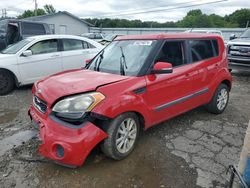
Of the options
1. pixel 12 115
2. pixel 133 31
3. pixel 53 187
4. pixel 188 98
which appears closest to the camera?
pixel 53 187

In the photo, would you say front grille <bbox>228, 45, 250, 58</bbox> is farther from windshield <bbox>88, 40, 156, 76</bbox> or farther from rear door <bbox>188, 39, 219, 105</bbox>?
windshield <bbox>88, 40, 156, 76</bbox>

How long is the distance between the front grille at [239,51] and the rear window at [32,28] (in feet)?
27.1

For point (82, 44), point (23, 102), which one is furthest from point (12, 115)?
point (82, 44)

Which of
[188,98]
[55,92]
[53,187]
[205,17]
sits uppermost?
[205,17]

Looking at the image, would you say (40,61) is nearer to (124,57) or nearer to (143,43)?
(124,57)

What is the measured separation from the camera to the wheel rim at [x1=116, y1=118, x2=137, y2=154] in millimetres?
3062

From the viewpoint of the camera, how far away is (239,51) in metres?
9.02

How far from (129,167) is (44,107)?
4.38 ft

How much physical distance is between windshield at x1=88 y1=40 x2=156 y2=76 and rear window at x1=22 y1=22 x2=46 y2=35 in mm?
7591

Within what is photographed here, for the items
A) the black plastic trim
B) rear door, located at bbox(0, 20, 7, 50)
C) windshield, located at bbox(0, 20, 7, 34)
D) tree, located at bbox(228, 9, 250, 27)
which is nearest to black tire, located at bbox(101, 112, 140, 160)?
the black plastic trim

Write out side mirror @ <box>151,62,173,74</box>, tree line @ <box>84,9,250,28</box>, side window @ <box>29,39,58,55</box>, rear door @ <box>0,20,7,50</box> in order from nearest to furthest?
side mirror @ <box>151,62,173,74</box> < side window @ <box>29,39,58,55</box> < rear door @ <box>0,20,7,50</box> < tree line @ <box>84,9,250,28</box>

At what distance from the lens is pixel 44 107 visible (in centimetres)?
312

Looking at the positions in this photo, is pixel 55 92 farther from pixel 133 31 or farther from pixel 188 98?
pixel 133 31

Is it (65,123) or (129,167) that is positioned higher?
(65,123)
